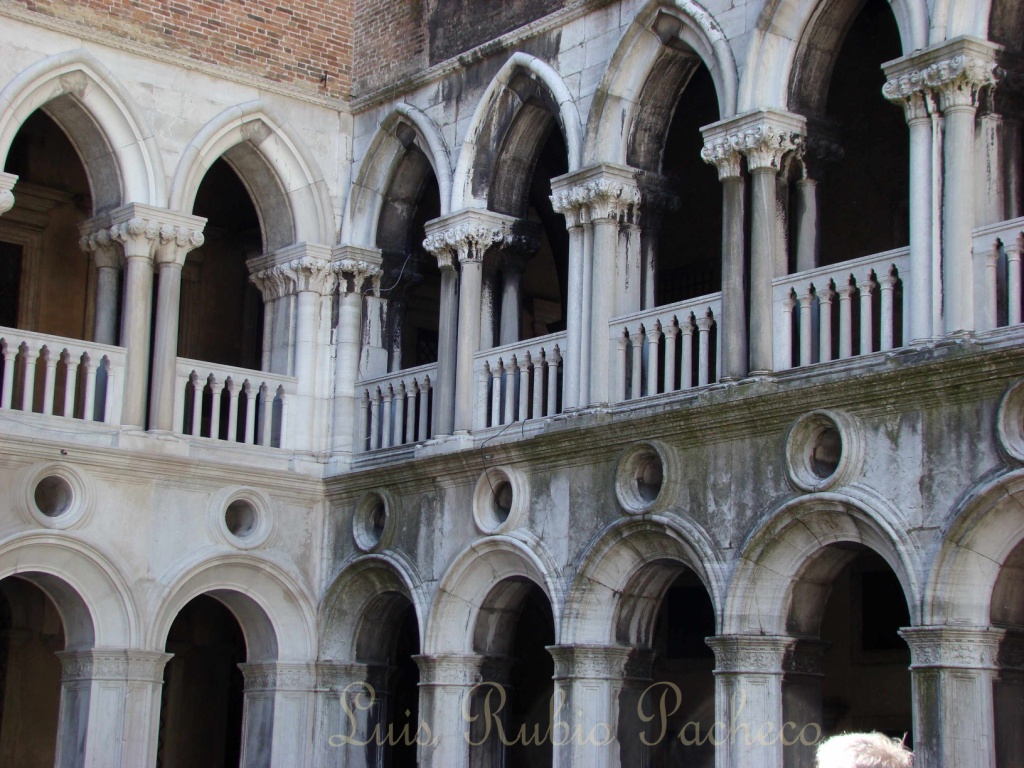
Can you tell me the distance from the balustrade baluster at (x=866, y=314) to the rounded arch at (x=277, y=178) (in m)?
5.35

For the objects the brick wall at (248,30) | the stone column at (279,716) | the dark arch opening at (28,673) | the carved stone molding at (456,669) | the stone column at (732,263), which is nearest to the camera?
the stone column at (732,263)

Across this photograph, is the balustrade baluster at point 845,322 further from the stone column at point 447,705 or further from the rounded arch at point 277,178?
the rounded arch at point 277,178

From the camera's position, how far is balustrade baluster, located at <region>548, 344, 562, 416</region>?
512 inches

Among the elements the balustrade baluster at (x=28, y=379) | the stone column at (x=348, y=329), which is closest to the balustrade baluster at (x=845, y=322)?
the stone column at (x=348, y=329)

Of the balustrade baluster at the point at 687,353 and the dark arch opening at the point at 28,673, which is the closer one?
the balustrade baluster at the point at 687,353

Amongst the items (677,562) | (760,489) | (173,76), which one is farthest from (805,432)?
(173,76)

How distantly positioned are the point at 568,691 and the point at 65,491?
384cm

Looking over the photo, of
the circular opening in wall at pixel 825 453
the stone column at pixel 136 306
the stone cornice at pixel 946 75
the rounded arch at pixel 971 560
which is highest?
the stone cornice at pixel 946 75

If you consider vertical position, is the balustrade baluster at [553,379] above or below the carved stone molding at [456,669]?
above

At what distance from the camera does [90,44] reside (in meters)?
13.9

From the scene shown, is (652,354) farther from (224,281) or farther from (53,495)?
(224,281)

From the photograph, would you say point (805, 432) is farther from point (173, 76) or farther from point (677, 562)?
point (173, 76)

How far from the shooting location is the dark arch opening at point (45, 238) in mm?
16406

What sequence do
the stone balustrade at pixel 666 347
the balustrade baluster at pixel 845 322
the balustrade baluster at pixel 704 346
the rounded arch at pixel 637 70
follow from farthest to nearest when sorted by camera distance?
the rounded arch at pixel 637 70 → the stone balustrade at pixel 666 347 → the balustrade baluster at pixel 704 346 → the balustrade baluster at pixel 845 322
